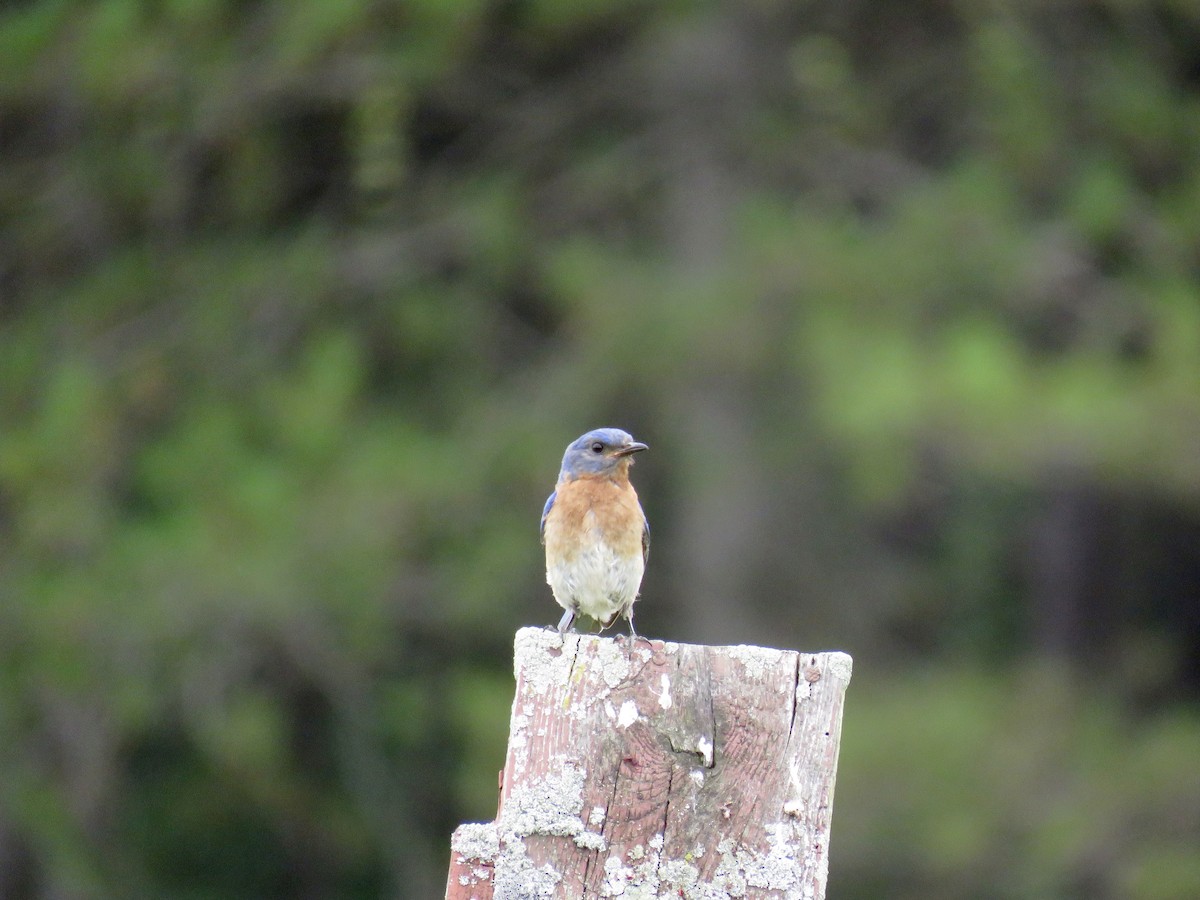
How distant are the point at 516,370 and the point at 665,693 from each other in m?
8.91

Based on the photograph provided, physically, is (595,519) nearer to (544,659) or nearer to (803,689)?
(544,659)

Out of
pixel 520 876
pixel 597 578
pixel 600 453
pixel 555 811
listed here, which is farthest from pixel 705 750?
pixel 600 453

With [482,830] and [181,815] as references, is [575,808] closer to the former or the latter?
[482,830]

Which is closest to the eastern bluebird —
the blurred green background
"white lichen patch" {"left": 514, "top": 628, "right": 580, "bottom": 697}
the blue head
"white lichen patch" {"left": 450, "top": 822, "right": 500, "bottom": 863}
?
the blue head

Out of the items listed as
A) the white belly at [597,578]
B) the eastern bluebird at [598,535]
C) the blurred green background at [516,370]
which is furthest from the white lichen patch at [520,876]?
the blurred green background at [516,370]

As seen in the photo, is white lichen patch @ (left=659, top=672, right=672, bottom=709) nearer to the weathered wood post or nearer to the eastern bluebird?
the weathered wood post

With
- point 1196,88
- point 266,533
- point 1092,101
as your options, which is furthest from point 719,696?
point 1196,88

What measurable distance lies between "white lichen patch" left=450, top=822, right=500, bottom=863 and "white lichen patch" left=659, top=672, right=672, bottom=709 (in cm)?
38

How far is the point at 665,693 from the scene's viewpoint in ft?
9.20

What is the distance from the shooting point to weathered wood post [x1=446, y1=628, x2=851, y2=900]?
9.08 ft

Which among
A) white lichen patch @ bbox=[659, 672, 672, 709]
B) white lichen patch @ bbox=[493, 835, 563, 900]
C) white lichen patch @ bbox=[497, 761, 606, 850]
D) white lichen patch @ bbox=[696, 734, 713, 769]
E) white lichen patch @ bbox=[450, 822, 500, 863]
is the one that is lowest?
white lichen patch @ bbox=[493, 835, 563, 900]

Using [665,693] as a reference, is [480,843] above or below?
below

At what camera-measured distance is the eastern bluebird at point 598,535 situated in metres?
5.33

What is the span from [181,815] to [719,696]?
10.8 metres
